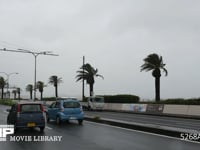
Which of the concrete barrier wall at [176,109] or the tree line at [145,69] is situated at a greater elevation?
the tree line at [145,69]

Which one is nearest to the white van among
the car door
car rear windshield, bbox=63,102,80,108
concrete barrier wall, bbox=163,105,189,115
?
concrete barrier wall, bbox=163,105,189,115

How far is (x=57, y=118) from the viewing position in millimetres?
23938

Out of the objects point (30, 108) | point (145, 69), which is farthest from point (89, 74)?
point (30, 108)

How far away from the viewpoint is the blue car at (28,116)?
17.9m

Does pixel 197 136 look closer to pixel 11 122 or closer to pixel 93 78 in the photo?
pixel 11 122

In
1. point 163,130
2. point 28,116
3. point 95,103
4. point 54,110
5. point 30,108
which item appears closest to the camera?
point 163,130

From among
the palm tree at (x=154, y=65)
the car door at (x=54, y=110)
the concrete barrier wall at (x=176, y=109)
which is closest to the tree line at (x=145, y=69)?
the palm tree at (x=154, y=65)

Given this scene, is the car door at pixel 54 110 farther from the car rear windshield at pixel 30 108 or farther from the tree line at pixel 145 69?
the tree line at pixel 145 69

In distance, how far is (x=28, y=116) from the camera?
59.4 ft

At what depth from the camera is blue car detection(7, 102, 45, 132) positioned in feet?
58.8

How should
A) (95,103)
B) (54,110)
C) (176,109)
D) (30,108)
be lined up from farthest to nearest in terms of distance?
(95,103), (176,109), (54,110), (30,108)

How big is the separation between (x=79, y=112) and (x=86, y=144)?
34.4 feet

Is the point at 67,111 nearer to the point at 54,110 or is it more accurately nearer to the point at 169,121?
the point at 54,110

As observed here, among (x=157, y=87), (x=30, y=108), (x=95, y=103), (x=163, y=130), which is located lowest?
(x=163, y=130)
